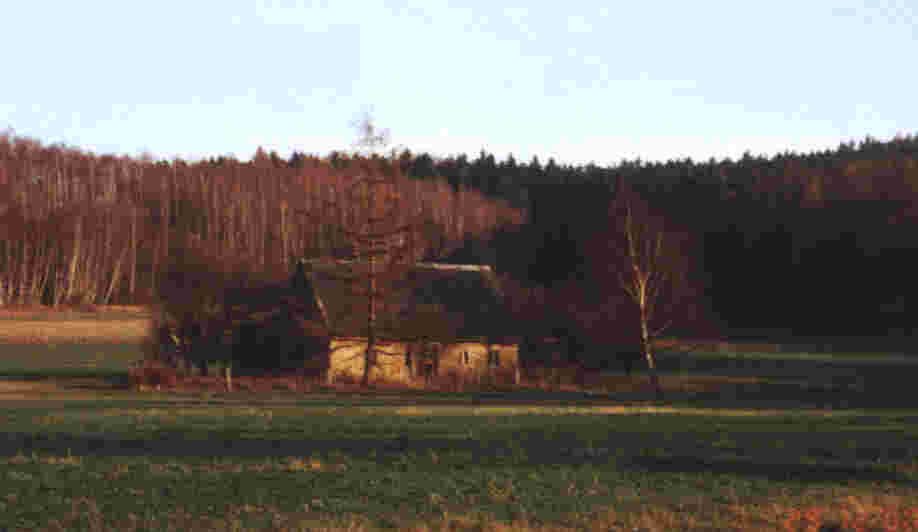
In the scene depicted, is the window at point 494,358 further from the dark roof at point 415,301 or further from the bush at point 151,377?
the bush at point 151,377

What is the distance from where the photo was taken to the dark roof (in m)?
47.0

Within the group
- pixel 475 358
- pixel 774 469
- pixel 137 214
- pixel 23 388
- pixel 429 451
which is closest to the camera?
pixel 774 469

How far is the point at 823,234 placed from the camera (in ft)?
316

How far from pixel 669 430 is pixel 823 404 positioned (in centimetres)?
1646

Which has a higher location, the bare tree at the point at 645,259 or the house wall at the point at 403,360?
the bare tree at the point at 645,259

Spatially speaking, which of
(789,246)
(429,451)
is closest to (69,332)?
(429,451)

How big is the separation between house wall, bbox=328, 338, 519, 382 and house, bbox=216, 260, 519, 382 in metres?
0.05

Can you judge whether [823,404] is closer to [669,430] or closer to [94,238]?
[669,430]

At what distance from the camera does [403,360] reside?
5012 centimetres

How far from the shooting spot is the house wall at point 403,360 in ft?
157

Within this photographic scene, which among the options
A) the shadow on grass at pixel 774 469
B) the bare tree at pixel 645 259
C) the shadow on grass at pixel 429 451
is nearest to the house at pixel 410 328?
the bare tree at pixel 645 259

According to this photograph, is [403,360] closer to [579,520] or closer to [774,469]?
[774,469]

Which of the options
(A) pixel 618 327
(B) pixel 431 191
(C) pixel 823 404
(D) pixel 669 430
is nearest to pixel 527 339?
(A) pixel 618 327

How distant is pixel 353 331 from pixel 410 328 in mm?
2887
